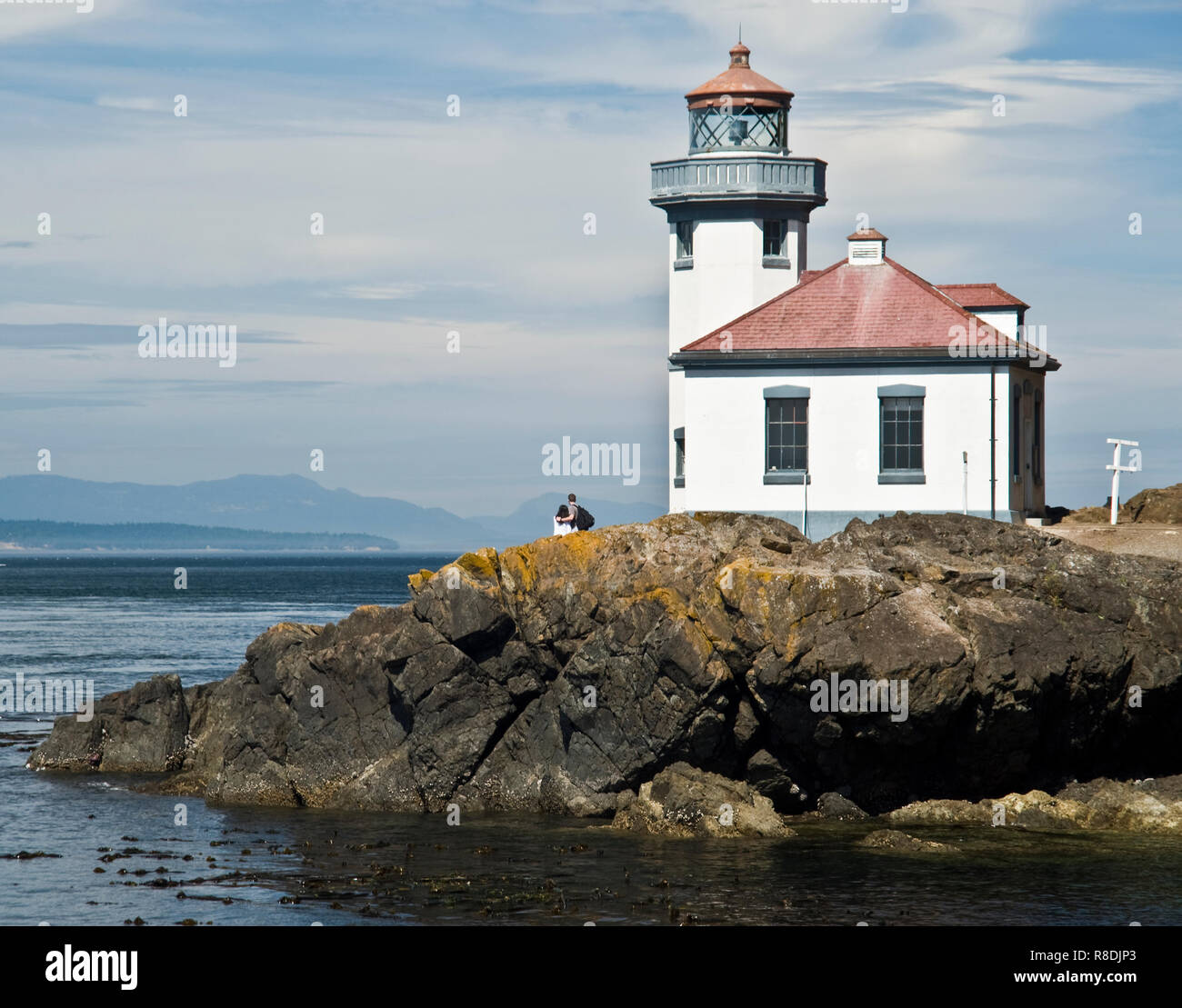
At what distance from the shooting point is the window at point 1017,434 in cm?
3341

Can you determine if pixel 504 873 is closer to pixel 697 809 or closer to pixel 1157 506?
pixel 697 809

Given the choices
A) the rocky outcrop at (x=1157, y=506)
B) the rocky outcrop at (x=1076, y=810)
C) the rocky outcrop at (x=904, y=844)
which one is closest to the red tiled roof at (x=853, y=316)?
the rocky outcrop at (x=1157, y=506)

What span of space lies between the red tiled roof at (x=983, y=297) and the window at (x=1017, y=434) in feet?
7.77

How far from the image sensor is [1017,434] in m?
33.9

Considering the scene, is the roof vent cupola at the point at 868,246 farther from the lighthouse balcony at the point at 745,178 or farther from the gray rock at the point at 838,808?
A: the gray rock at the point at 838,808

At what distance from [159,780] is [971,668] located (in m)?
17.0

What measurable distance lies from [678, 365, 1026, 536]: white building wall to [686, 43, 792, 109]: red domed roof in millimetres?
8644

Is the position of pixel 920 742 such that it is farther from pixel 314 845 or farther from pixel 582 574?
pixel 314 845

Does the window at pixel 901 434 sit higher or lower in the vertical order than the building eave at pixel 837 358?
lower

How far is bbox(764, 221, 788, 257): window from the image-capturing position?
37.5 m

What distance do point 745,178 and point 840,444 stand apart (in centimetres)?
804

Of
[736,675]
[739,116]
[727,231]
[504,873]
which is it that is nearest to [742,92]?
[739,116]

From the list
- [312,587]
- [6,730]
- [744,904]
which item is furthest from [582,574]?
[312,587]
